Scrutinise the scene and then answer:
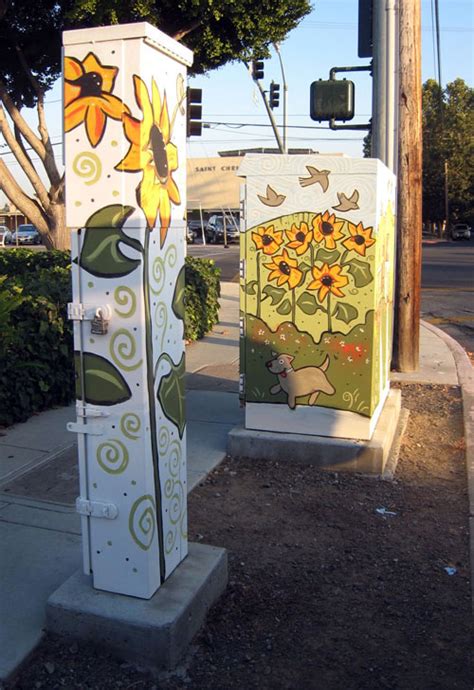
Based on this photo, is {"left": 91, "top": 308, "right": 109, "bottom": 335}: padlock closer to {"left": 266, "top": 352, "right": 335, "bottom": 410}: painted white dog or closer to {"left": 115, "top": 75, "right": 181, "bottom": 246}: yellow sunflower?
{"left": 115, "top": 75, "right": 181, "bottom": 246}: yellow sunflower

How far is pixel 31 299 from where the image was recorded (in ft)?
21.9

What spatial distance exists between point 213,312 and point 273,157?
6224mm

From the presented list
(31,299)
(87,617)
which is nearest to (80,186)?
(87,617)

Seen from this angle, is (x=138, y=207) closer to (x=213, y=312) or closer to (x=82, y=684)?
(x=82, y=684)

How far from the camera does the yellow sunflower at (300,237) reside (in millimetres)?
5363

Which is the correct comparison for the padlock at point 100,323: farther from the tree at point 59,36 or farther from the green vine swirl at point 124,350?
the tree at point 59,36

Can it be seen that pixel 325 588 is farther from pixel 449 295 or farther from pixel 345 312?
pixel 449 295

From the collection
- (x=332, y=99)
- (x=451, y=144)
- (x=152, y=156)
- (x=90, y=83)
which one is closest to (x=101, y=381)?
(x=152, y=156)

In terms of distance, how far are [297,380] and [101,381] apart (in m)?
2.71

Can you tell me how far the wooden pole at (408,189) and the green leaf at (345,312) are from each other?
337 centimetres

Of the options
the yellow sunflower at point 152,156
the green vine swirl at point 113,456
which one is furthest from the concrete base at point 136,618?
the yellow sunflower at point 152,156

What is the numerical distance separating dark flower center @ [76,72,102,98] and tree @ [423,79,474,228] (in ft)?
208

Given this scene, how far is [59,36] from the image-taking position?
15.0m

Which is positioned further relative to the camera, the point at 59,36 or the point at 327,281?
the point at 59,36
